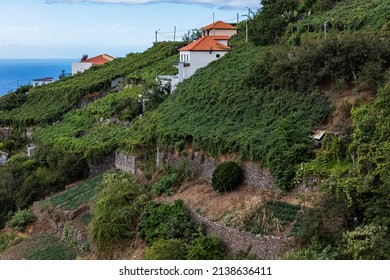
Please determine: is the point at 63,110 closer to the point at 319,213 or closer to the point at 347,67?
the point at 347,67

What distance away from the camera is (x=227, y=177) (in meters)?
19.8

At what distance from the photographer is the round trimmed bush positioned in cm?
1981

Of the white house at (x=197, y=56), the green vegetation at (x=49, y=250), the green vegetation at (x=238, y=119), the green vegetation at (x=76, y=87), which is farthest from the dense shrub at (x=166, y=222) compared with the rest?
the green vegetation at (x=76, y=87)

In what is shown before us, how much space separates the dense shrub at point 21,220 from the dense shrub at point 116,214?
4910 millimetres

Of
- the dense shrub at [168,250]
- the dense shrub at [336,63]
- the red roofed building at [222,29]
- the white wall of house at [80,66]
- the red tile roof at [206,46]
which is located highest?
the red roofed building at [222,29]

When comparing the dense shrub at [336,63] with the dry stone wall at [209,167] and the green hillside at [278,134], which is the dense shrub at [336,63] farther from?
A: the dry stone wall at [209,167]

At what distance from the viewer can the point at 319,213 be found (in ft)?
50.8

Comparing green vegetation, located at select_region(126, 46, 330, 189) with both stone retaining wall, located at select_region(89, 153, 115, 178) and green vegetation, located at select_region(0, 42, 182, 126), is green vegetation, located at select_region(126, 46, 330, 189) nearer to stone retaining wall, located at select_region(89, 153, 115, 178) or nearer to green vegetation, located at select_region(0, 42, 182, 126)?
stone retaining wall, located at select_region(89, 153, 115, 178)

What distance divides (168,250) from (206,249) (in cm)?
112

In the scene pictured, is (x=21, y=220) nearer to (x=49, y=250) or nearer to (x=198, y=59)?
(x=49, y=250)

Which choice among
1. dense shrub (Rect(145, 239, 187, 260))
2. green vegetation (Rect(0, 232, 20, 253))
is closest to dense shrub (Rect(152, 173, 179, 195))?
dense shrub (Rect(145, 239, 187, 260))

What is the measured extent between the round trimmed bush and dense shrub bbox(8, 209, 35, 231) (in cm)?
1036

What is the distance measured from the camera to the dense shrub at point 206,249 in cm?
1670

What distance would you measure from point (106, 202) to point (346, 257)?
10.2m
